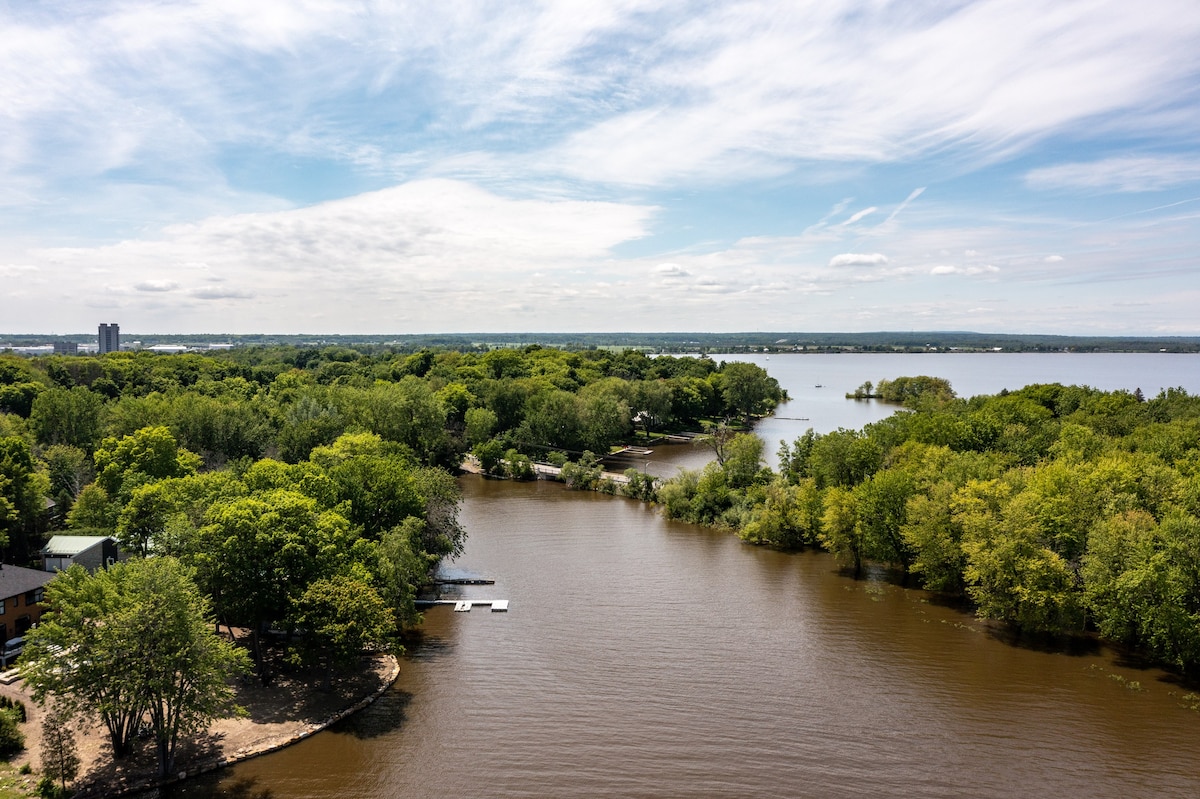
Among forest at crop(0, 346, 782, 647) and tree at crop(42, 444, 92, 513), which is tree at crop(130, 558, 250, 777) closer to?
forest at crop(0, 346, 782, 647)

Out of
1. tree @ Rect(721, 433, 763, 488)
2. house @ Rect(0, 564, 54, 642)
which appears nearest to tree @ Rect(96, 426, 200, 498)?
house @ Rect(0, 564, 54, 642)

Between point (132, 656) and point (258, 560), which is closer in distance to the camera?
point (132, 656)

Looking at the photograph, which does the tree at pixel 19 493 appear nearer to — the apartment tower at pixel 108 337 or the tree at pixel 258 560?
the tree at pixel 258 560

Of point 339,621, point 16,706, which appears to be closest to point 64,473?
point 16,706

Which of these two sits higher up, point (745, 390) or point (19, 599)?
point (745, 390)

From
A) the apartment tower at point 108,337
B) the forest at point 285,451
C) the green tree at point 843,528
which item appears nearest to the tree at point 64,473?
the forest at point 285,451

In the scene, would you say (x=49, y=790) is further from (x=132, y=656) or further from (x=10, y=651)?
(x=10, y=651)
